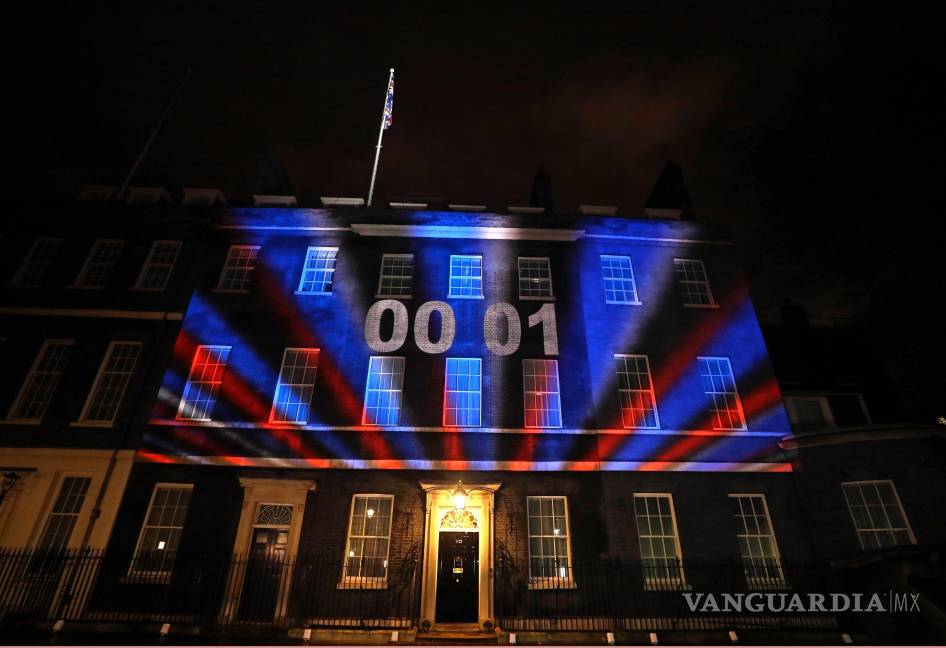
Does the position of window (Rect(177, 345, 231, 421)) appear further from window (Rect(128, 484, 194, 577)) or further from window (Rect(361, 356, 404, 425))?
window (Rect(361, 356, 404, 425))

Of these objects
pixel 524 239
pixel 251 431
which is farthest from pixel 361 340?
pixel 524 239

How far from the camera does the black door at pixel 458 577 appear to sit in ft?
43.7

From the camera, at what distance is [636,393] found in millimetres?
16438

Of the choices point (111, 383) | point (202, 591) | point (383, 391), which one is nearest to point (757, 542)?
point (383, 391)

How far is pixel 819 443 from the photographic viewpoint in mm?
15164

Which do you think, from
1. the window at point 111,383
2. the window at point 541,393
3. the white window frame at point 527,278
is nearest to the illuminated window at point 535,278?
the white window frame at point 527,278

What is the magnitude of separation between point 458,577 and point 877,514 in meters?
13.5

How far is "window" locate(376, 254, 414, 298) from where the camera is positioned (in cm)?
→ 1806

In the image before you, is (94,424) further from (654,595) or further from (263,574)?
(654,595)

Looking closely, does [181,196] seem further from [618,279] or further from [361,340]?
[618,279]

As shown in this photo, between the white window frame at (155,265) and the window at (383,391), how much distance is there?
365 inches

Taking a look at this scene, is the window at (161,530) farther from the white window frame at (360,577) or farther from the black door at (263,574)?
the white window frame at (360,577)

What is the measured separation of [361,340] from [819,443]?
16343 millimetres

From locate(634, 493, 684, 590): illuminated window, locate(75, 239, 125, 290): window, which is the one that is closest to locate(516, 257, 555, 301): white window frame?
locate(634, 493, 684, 590): illuminated window
